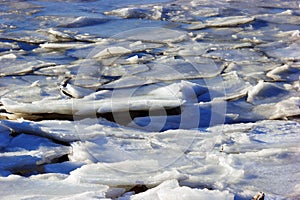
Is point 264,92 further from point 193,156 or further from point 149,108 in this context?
point 193,156

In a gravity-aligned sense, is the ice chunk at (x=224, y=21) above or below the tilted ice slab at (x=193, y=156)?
below

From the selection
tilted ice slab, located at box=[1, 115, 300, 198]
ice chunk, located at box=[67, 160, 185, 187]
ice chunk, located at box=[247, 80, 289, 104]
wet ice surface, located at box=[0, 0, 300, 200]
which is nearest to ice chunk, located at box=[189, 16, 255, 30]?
wet ice surface, located at box=[0, 0, 300, 200]

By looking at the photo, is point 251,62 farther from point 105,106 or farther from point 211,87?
point 105,106

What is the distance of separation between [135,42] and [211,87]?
4.50 feet

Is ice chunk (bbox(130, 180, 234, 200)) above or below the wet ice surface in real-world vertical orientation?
above

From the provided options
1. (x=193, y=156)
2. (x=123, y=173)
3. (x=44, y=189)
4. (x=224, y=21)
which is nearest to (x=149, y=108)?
→ (x=193, y=156)

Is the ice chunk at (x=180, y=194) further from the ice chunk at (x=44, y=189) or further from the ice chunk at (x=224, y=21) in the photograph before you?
the ice chunk at (x=224, y=21)

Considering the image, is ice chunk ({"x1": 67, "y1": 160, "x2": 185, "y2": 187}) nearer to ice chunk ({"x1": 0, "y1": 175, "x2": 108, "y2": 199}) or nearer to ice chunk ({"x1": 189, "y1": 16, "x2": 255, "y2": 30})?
ice chunk ({"x1": 0, "y1": 175, "x2": 108, "y2": 199})

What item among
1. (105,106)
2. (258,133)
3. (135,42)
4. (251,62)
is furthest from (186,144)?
(135,42)

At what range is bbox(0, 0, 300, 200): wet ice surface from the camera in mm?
1831

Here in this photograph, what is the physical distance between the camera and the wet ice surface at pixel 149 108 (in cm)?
183

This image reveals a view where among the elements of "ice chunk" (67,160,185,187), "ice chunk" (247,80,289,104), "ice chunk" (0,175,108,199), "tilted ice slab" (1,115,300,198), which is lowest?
"ice chunk" (247,80,289,104)

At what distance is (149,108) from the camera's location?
2.60 m

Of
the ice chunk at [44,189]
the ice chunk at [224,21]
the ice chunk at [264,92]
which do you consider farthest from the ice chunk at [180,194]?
the ice chunk at [224,21]
